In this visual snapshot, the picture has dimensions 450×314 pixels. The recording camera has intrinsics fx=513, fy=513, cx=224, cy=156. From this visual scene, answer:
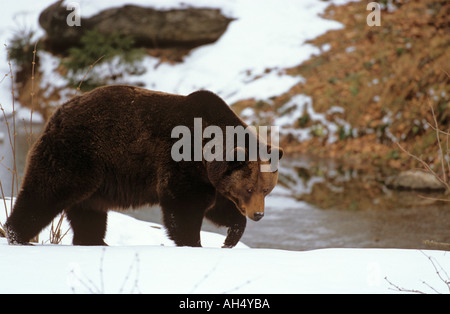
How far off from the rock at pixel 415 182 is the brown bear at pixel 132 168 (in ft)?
21.5

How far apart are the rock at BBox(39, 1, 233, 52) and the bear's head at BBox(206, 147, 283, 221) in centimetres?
1498

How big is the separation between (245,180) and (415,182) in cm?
691

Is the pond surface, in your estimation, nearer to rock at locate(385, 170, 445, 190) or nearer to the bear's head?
rock at locate(385, 170, 445, 190)

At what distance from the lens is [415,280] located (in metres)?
3.25

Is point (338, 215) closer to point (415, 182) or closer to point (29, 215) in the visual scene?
point (415, 182)

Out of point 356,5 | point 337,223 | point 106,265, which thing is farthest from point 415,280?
point 356,5

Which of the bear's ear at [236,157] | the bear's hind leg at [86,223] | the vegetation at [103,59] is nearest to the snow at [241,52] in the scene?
the vegetation at [103,59]

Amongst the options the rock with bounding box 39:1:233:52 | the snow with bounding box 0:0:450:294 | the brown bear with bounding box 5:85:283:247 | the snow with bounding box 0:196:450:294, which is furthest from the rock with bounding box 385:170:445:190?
the rock with bounding box 39:1:233:52

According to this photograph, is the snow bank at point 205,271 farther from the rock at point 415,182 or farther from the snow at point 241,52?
the snow at point 241,52

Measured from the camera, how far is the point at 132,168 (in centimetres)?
425

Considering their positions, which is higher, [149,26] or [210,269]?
[210,269]

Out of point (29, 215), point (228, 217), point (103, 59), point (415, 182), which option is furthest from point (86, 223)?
point (103, 59)
